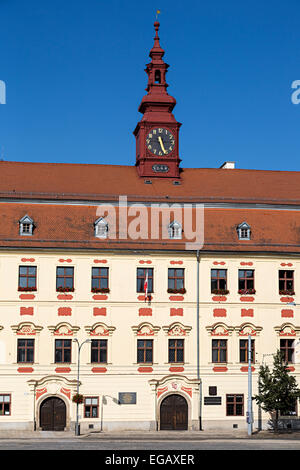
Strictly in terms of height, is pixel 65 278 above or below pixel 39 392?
above

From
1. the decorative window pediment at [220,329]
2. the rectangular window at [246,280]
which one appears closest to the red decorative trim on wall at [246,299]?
the rectangular window at [246,280]

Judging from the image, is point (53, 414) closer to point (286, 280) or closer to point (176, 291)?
point (176, 291)

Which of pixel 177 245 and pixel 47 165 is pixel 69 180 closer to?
pixel 47 165

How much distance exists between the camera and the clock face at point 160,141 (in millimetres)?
58938

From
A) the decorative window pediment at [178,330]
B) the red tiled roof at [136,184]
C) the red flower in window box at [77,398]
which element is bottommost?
the red flower in window box at [77,398]

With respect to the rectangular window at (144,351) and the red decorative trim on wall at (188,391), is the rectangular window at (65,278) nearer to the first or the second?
the rectangular window at (144,351)

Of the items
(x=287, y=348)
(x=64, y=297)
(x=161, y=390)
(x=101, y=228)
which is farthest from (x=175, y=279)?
(x=287, y=348)

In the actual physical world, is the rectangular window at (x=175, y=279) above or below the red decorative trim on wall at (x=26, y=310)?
above

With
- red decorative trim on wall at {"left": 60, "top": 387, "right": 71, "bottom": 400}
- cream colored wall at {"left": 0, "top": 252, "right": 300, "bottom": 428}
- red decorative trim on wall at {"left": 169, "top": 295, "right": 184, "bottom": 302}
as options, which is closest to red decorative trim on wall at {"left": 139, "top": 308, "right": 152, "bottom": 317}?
cream colored wall at {"left": 0, "top": 252, "right": 300, "bottom": 428}

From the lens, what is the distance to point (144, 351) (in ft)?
155

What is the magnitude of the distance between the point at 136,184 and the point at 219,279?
1188cm

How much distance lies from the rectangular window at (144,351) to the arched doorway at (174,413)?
3002 millimetres

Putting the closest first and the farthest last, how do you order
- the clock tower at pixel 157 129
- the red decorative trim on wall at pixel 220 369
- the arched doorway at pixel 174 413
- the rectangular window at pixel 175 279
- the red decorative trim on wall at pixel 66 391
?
the red decorative trim on wall at pixel 66 391 < the arched doorway at pixel 174 413 < the red decorative trim on wall at pixel 220 369 < the rectangular window at pixel 175 279 < the clock tower at pixel 157 129

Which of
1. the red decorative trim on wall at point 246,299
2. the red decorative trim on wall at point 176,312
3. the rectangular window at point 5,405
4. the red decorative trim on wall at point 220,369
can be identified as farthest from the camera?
the red decorative trim on wall at point 246,299
